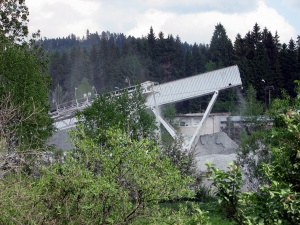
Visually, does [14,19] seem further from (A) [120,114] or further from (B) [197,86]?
(B) [197,86]

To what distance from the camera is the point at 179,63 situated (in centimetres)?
8550

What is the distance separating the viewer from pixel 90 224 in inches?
402

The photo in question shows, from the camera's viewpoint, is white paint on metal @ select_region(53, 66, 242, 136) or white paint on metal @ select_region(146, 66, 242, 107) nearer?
white paint on metal @ select_region(53, 66, 242, 136)

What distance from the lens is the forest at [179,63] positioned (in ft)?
221

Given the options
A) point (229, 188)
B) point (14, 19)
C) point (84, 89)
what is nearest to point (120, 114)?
point (14, 19)

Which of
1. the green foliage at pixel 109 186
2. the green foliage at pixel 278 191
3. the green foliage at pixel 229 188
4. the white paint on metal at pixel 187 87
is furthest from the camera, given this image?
the white paint on metal at pixel 187 87

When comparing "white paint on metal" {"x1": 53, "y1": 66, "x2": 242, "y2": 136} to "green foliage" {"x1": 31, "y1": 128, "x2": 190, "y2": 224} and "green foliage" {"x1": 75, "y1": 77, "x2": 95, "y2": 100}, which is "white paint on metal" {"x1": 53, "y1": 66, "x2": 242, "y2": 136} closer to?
"green foliage" {"x1": 31, "y1": 128, "x2": 190, "y2": 224}

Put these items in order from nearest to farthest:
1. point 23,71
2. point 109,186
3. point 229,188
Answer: point 229,188 → point 109,186 → point 23,71

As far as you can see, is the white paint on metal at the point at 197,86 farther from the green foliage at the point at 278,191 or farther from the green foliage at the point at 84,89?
the green foliage at the point at 84,89

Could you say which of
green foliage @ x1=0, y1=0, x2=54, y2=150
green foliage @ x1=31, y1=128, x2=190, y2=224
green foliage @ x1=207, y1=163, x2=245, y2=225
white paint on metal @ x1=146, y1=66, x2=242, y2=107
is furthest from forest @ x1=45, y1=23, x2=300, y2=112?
green foliage @ x1=207, y1=163, x2=245, y2=225

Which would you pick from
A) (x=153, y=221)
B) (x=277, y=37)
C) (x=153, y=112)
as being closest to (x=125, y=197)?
(x=153, y=221)

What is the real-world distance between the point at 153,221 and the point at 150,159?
Answer: 1136mm

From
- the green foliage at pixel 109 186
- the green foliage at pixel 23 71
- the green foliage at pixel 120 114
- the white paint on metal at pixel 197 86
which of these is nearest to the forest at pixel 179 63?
the white paint on metal at pixel 197 86

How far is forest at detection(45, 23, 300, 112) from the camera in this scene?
221 feet
